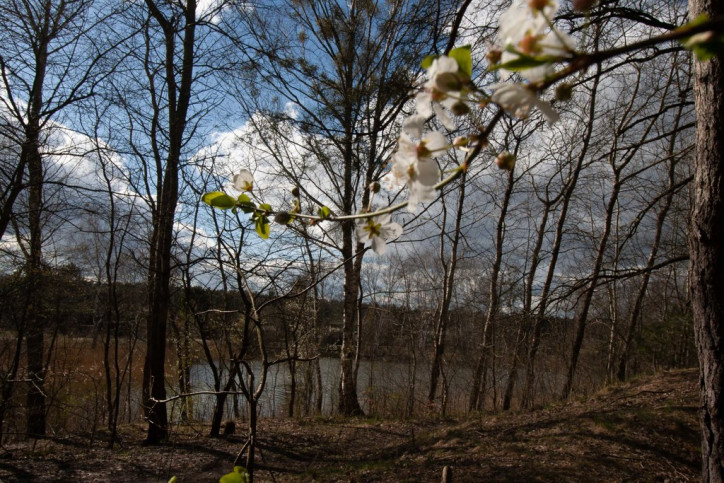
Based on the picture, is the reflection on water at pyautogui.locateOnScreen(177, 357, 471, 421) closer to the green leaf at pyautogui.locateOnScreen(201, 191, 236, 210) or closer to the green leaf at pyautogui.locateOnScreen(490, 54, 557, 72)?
the green leaf at pyautogui.locateOnScreen(201, 191, 236, 210)

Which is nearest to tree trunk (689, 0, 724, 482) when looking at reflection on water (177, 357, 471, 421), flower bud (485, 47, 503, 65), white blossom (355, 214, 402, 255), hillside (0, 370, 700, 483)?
white blossom (355, 214, 402, 255)

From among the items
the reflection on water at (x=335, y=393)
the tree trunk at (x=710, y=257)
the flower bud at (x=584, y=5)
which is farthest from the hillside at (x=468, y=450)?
the flower bud at (x=584, y=5)

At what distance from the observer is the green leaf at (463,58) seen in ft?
1.19

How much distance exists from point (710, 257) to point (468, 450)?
3.47 meters

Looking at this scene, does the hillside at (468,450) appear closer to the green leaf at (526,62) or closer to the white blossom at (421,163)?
the white blossom at (421,163)

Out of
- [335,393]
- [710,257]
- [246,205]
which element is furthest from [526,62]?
[335,393]

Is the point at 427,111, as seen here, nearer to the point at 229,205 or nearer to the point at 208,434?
→ the point at 229,205

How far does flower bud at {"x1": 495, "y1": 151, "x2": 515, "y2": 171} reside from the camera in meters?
0.40

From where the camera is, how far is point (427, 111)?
400 mm

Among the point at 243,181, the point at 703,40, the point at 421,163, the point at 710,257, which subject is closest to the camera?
the point at 703,40

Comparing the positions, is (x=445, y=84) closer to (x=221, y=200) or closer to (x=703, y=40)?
(x=703, y=40)

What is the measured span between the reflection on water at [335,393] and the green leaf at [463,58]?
8105 millimetres

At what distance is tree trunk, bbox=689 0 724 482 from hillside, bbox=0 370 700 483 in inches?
78.7

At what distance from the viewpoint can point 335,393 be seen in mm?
10539
